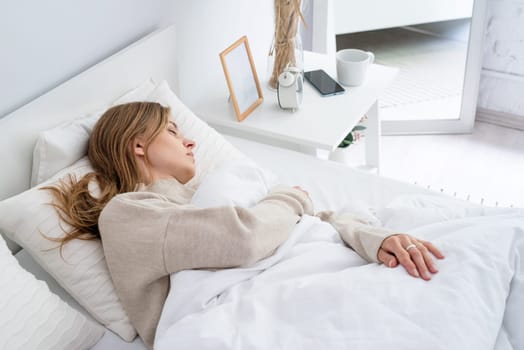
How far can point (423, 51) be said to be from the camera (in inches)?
108

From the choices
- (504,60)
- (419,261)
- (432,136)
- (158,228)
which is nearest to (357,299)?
(419,261)

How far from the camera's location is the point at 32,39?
1.34 metres

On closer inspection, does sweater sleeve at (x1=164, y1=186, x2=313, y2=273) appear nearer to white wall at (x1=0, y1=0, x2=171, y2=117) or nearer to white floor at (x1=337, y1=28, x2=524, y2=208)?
white wall at (x1=0, y1=0, x2=171, y2=117)

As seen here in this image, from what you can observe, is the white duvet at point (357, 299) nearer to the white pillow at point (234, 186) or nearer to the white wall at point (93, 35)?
the white pillow at point (234, 186)

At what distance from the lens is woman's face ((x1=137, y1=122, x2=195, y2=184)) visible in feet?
4.45

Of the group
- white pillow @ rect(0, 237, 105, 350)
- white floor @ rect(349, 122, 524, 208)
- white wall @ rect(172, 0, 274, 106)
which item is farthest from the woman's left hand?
white floor @ rect(349, 122, 524, 208)

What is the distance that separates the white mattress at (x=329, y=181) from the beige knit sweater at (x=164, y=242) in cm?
30

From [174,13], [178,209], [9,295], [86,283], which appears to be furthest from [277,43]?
[9,295]

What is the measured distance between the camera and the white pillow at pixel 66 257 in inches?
46.0

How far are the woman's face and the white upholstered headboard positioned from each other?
228 mm

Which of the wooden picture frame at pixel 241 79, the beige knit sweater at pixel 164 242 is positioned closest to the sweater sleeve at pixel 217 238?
the beige knit sweater at pixel 164 242

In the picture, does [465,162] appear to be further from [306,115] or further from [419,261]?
[419,261]

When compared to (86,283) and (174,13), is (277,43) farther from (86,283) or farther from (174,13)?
(86,283)

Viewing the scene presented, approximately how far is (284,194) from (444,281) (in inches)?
16.8
